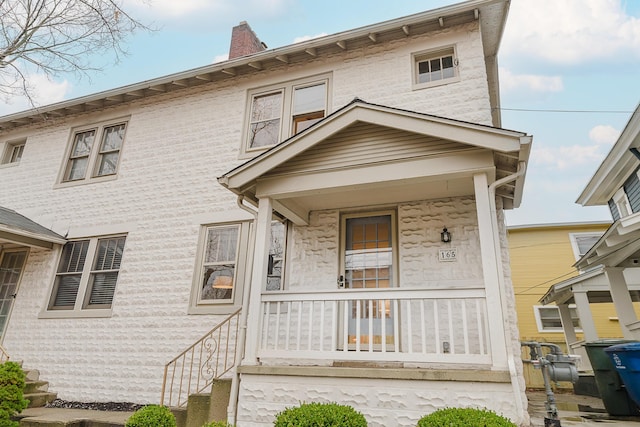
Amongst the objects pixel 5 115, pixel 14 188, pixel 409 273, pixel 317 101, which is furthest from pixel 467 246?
pixel 5 115

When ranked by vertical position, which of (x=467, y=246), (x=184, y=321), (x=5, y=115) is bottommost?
(x=184, y=321)

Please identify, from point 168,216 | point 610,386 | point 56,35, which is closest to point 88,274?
point 168,216

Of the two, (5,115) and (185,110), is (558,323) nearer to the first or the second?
(185,110)

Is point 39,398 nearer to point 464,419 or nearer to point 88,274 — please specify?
point 88,274

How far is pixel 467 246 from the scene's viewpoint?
555 cm

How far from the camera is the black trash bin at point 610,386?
553cm

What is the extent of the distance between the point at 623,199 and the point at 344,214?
7.70 meters

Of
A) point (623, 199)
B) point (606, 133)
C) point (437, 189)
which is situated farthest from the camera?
point (606, 133)

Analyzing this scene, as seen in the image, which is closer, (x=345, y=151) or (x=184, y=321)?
(x=345, y=151)

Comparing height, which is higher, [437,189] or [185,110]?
[185,110]

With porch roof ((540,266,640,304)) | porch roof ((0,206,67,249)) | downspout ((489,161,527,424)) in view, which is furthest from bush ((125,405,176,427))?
porch roof ((540,266,640,304))

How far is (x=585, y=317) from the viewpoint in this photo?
8.75m

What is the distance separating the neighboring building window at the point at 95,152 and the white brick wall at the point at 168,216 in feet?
0.82

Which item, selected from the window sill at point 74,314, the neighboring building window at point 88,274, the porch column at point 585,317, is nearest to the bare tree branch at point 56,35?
Result: the neighboring building window at point 88,274
